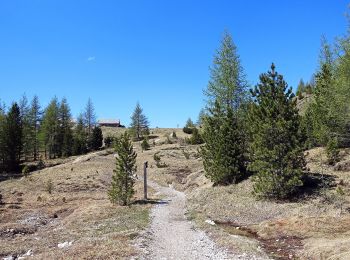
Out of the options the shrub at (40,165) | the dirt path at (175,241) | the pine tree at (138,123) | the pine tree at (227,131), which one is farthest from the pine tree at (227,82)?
the pine tree at (138,123)

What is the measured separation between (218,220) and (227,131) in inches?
370

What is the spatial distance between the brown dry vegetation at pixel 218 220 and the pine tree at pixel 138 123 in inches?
2345

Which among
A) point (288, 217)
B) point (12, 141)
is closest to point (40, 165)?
point (12, 141)

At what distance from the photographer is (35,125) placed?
268 ft

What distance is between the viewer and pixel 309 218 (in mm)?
19031

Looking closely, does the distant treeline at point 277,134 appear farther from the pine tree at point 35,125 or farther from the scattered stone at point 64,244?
the pine tree at point 35,125

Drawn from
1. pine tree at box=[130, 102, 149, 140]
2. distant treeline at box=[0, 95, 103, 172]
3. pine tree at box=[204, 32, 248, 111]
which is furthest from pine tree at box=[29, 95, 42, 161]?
pine tree at box=[204, 32, 248, 111]

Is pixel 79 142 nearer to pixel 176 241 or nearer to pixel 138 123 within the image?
pixel 138 123

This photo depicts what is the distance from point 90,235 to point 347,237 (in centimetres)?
1173

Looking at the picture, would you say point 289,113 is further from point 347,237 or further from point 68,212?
point 68,212

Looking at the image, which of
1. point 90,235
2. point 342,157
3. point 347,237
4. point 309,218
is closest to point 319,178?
point 342,157

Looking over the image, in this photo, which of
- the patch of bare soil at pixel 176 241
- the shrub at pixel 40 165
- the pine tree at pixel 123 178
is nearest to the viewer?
the patch of bare soil at pixel 176 241

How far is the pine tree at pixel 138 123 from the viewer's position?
100250 mm

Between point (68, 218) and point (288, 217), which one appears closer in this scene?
point (288, 217)
